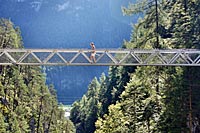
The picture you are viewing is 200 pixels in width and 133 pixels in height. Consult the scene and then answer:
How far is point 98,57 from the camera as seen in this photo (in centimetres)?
2398

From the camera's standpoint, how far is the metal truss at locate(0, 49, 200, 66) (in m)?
23.4

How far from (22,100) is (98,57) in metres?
30.3

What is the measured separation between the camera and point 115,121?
35344 mm

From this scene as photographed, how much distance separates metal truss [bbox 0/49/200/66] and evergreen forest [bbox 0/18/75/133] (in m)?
15.1

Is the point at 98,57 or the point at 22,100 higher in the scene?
the point at 22,100

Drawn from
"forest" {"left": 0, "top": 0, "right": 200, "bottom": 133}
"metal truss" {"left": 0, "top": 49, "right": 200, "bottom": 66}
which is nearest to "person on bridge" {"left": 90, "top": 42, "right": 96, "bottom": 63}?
"metal truss" {"left": 0, "top": 49, "right": 200, "bottom": 66}

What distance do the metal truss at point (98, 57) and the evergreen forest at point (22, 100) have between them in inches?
593

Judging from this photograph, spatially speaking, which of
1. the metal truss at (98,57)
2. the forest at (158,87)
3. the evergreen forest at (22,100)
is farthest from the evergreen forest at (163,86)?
the evergreen forest at (22,100)

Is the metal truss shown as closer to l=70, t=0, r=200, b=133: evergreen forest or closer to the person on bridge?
the person on bridge

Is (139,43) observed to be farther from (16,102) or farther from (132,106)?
(16,102)

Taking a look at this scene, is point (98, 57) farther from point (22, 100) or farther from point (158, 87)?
point (22, 100)

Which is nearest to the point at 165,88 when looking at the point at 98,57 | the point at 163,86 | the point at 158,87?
the point at 163,86

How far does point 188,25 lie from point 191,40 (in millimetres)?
1342

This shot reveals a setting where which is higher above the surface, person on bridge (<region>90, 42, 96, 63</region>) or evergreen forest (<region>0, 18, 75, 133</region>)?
evergreen forest (<region>0, 18, 75, 133</region>)
